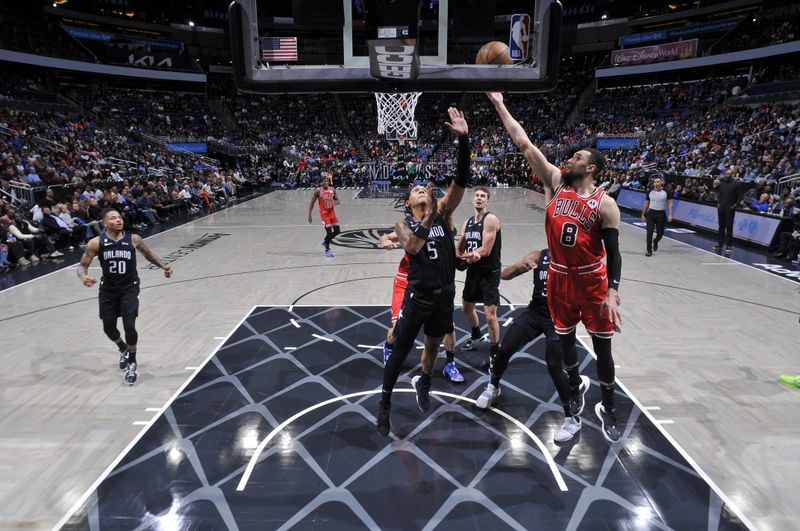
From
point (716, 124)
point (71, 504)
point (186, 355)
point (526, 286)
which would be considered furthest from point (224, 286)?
point (716, 124)

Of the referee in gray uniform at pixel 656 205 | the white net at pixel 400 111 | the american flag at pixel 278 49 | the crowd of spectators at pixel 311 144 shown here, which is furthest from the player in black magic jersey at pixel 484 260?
the crowd of spectators at pixel 311 144

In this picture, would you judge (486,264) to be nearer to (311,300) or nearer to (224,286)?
(311,300)

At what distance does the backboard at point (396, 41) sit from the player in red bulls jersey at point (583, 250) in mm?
738

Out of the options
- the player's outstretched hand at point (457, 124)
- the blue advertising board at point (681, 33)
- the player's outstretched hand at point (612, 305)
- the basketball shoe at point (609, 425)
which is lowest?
the basketball shoe at point (609, 425)

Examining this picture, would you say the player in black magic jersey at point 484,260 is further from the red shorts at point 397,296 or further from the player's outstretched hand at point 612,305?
the player's outstretched hand at point 612,305

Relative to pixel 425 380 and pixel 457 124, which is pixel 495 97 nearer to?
pixel 457 124

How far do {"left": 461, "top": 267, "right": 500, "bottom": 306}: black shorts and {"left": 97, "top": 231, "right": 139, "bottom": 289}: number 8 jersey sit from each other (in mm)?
3560

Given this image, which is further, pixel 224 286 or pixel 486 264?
pixel 224 286

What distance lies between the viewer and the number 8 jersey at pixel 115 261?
5.48 meters

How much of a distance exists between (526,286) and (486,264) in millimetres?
4164

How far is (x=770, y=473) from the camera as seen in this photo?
13.2 feet

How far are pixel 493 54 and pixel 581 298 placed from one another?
2410mm

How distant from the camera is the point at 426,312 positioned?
4.18 m

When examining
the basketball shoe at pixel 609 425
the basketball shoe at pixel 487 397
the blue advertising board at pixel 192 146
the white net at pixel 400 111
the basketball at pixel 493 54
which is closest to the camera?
the basketball shoe at pixel 609 425
